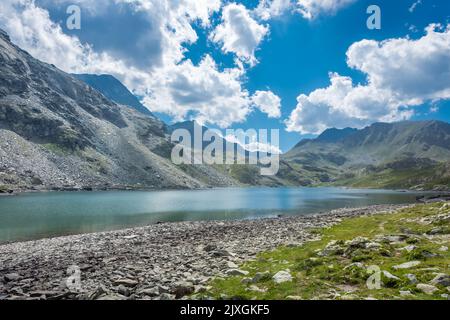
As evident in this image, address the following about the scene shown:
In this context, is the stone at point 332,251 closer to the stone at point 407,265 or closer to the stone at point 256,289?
the stone at point 407,265

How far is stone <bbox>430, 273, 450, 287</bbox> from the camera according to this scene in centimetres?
1509

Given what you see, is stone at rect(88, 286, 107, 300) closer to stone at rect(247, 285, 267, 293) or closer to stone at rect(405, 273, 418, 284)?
stone at rect(247, 285, 267, 293)

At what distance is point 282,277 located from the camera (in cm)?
1895

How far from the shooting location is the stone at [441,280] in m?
15.1

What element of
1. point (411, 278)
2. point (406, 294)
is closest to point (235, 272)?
point (406, 294)

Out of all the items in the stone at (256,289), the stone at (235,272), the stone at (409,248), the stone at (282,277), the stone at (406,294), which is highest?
the stone at (409,248)

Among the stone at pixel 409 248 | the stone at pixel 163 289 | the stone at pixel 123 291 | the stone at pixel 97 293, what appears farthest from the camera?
the stone at pixel 409 248

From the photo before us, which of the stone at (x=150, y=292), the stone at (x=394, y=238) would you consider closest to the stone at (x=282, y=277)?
the stone at (x=150, y=292)

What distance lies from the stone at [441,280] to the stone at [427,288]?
0.57m

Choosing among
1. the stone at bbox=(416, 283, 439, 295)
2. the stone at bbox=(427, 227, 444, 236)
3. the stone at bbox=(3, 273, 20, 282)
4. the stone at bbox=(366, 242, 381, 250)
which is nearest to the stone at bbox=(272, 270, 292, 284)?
the stone at bbox=(416, 283, 439, 295)

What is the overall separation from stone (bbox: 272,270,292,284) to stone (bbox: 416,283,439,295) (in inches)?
270
